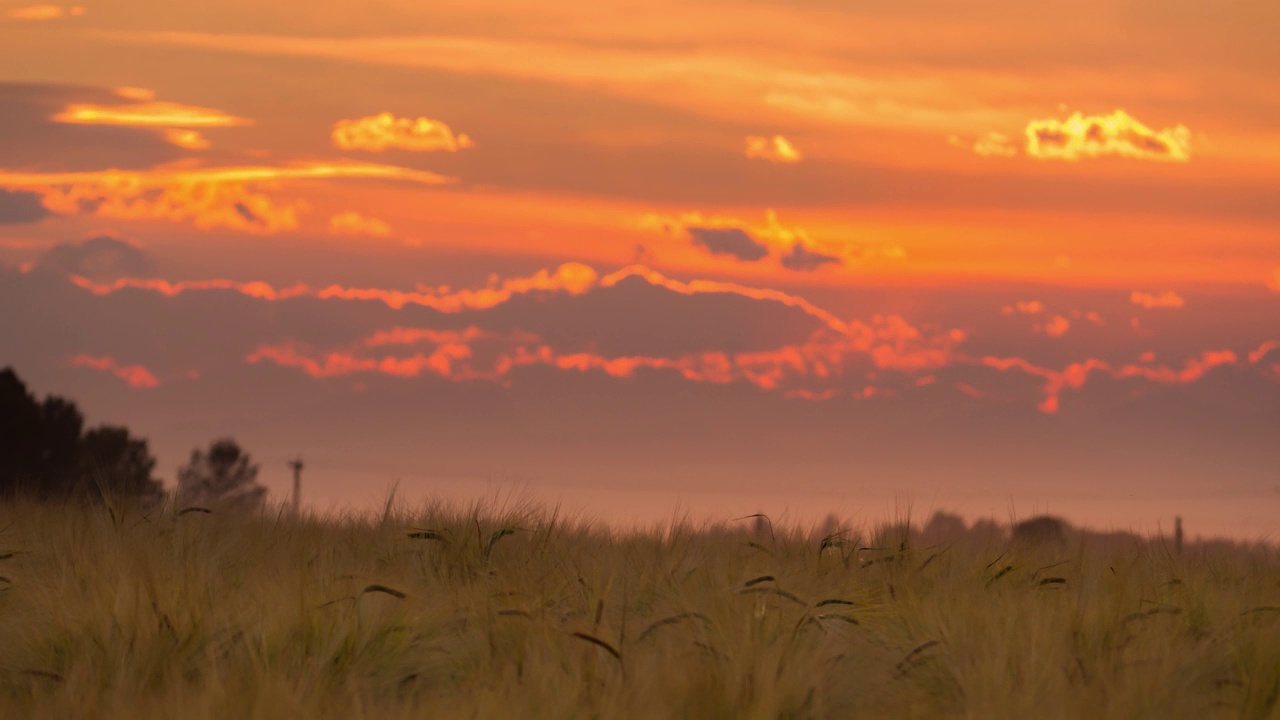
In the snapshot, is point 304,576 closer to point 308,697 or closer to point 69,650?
point 69,650

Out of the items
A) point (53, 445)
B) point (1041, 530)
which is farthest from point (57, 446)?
point (1041, 530)

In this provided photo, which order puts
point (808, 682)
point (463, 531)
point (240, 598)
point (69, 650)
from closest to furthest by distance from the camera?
point (808, 682), point (69, 650), point (240, 598), point (463, 531)

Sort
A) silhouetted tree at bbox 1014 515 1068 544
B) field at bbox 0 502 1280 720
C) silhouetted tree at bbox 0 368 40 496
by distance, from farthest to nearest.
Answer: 1. silhouetted tree at bbox 0 368 40 496
2. silhouetted tree at bbox 1014 515 1068 544
3. field at bbox 0 502 1280 720

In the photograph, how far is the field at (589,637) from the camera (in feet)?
18.8

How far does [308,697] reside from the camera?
5.81 meters

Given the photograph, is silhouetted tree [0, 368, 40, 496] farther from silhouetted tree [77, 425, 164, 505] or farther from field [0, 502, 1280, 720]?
field [0, 502, 1280, 720]

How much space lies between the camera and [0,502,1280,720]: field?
573 cm

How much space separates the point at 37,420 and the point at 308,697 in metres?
28.7

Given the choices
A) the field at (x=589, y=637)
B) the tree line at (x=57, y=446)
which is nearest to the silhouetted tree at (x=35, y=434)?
the tree line at (x=57, y=446)

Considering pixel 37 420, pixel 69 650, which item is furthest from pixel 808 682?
pixel 37 420

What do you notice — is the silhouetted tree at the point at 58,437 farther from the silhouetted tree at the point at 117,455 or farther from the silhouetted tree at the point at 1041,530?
the silhouetted tree at the point at 1041,530

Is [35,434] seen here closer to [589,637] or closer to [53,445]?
[53,445]

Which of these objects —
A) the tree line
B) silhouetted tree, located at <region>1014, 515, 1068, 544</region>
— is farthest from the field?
the tree line

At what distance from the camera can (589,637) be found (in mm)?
5648
